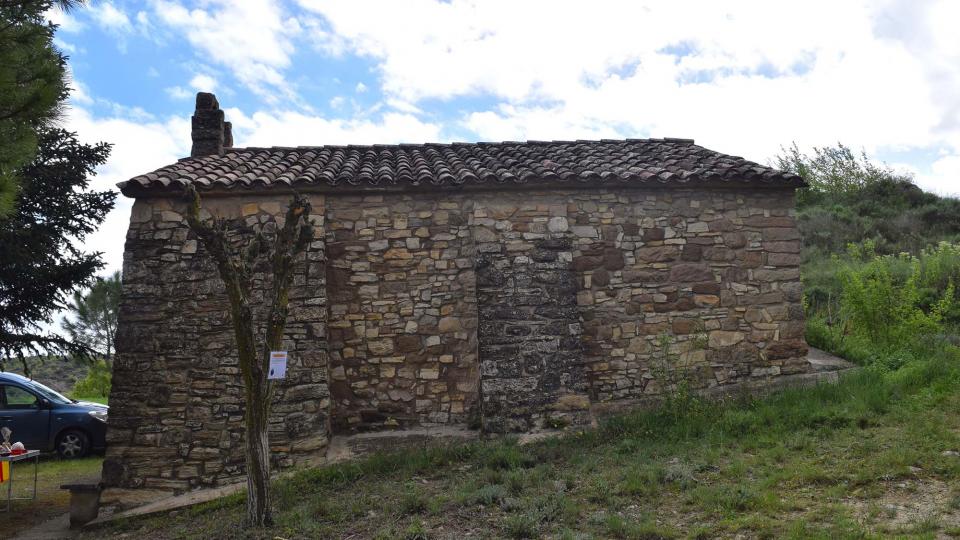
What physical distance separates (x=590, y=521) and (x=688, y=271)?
418 cm

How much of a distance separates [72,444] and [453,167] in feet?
24.4

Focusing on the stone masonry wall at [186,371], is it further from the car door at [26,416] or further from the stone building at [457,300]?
the car door at [26,416]

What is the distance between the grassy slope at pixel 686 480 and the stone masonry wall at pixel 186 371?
68cm

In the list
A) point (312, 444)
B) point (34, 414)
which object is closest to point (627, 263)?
point (312, 444)

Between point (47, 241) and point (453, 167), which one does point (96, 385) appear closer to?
point (47, 241)

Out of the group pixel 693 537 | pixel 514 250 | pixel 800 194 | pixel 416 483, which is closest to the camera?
pixel 693 537

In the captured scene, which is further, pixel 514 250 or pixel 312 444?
pixel 514 250

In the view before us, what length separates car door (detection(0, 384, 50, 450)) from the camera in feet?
32.6

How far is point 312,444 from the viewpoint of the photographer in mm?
6988

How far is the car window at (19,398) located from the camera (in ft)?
33.1

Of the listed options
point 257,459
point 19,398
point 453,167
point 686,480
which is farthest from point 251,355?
point 19,398

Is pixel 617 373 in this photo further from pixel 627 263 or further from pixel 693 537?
pixel 693 537

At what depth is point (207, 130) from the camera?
9.53 m

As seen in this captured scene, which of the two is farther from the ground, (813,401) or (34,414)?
(813,401)
